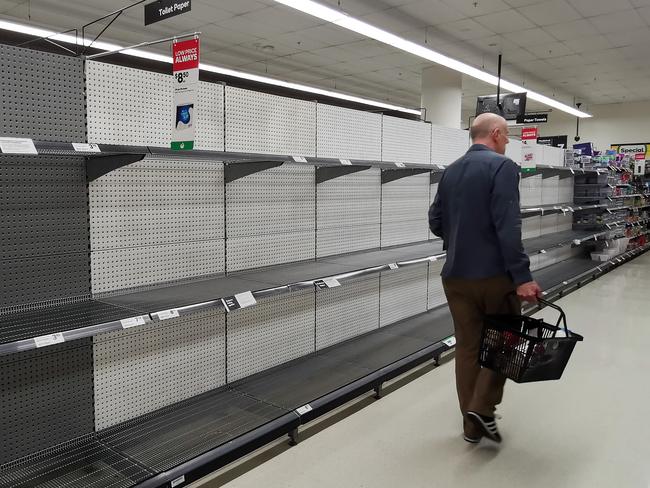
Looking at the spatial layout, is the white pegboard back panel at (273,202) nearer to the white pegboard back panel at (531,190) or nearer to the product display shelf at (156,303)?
the product display shelf at (156,303)

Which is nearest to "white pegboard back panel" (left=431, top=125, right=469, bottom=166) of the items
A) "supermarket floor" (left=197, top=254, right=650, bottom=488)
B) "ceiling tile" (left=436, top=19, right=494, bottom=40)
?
"supermarket floor" (left=197, top=254, right=650, bottom=488)

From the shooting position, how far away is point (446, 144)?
5793 mm

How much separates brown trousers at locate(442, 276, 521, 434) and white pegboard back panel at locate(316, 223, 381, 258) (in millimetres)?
1464

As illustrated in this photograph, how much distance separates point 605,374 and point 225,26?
7481mm

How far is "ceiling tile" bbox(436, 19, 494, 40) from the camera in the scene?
27.1ft

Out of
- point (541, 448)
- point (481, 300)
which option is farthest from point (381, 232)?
point (541, 448)

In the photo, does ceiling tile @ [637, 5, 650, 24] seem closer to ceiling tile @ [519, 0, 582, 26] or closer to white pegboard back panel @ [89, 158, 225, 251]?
ceiling tile @ [519, 0, 582, 26]

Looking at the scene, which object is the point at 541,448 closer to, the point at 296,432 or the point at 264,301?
the point at 296,432

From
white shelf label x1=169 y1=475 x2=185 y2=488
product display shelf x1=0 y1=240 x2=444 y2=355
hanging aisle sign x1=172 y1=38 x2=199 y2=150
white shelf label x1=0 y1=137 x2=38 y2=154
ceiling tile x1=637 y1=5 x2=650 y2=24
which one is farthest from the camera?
ceiling tile x1=637 y1=5 x2=650 y2=24

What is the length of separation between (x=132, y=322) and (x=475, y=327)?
1849mm

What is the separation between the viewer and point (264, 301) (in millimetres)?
3705

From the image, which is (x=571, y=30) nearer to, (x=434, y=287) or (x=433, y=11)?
(x=433, y=11)

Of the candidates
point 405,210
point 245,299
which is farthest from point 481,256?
point 405,210

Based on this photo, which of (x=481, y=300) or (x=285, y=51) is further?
(x=285, y=51)
